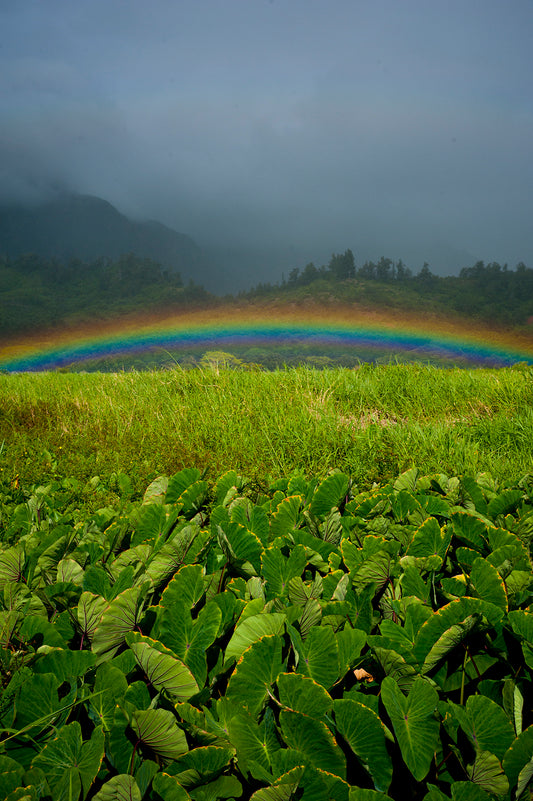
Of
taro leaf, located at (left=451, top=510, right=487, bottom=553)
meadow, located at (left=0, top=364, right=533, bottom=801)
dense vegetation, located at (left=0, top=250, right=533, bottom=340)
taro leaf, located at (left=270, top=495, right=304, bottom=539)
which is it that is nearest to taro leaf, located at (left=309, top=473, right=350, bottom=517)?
meadow, located at (left=0, top=364, right=533, bottom=801)

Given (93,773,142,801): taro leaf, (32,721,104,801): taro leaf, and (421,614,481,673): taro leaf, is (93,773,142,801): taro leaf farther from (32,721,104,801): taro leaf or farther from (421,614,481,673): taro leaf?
(421,614,481,673): taro leaf

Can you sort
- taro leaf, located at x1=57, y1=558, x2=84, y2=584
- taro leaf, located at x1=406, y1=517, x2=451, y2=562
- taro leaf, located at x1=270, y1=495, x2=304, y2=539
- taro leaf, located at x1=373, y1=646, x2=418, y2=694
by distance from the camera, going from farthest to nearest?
taro leaf, located at x1=270, y1=495, x2=304, y2=539 < taro leaf, located at x1=406, y1=517, x2=451, y2=562 < taro leaf, located at x1=57, y1=558, x2=84, y2=584 < taro leaf, located at x1=373, y1=646, x2=418, y2=694

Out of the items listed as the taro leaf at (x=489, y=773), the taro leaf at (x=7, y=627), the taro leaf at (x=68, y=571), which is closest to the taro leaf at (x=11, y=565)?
the taro leaf at (x=68, y=571)

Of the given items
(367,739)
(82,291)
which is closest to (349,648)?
(367,739)

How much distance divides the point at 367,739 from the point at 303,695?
0.45 feet

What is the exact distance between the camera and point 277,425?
4496 millimetres

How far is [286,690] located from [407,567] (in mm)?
583

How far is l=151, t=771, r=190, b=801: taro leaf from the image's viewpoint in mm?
745

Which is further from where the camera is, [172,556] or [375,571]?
[172,556]

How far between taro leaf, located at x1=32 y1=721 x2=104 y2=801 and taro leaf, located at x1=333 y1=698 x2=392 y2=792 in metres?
0.44

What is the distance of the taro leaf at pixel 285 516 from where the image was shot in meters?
1.67

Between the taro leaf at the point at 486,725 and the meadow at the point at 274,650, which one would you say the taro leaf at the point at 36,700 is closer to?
the meadow at the point at 274,650

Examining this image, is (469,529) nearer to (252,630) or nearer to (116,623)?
(252,630)

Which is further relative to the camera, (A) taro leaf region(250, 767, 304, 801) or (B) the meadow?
(B) the meadow
